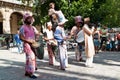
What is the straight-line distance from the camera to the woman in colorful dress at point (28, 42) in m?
9.39

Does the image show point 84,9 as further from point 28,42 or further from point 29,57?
point 29,57

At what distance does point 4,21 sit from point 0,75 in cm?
3509

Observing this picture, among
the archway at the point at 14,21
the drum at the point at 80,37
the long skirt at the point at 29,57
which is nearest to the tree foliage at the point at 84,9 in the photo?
the drum at the point at 80,37

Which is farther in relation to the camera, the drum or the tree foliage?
the tree foliage

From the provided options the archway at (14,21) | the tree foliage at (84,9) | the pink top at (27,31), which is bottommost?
the pink top at (27,31)

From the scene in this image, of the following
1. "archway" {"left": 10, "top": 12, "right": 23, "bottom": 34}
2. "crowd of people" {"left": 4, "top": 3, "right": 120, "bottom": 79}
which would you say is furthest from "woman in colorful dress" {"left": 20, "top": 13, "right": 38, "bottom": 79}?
"archway" {"left": 10, "top": 12, "right": 23, "bottom": 34}

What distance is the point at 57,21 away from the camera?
461 inches

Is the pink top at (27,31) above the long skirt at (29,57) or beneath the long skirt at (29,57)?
above

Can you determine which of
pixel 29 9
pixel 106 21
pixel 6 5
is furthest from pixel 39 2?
pixel 29 9

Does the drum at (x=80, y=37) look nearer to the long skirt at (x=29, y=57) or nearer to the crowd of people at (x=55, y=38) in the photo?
the crowd of people at (x=55, y=38)

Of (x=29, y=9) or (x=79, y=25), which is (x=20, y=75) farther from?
(x=29, y=9)

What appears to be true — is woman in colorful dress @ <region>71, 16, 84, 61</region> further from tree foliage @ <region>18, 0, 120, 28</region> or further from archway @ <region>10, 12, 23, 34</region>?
archway @ <region>10, 12, 23, 34</region>

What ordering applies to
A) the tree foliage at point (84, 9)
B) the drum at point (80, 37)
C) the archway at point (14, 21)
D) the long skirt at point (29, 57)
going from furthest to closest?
the archway at point (14, 21)
the tree foliage at point (84, 9)
the drum at point (80, 37)
the long skirt at point (29, 57)

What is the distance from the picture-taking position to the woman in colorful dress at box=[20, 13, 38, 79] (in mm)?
9391
